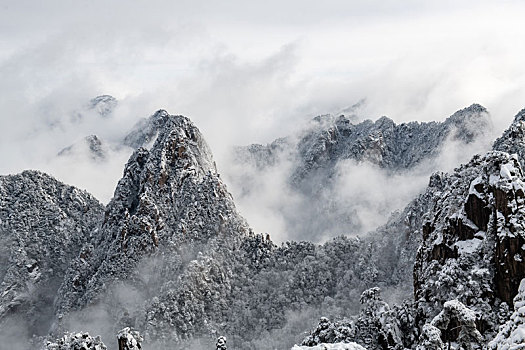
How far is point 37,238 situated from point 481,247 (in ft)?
492

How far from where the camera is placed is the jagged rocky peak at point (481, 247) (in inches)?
2238

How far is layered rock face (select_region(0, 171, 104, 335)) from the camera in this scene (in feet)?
534

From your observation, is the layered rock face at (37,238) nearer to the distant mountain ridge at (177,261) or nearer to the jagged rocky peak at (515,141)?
the distant mountain ridge at (177,261)

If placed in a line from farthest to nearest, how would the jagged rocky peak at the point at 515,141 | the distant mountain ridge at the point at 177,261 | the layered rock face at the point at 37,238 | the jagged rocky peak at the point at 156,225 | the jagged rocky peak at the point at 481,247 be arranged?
the layered rock face at the point at 37,238
the jagged rocky peak at the point at 156,225
the distant mountain ridge at the point at 177,261
the jagged rocky peak at the point at 515,141
the jagged rocky peak at the point at 481,247

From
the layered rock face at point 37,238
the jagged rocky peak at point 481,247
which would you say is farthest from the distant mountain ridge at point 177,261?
the jagged rocky peak at point 481,247

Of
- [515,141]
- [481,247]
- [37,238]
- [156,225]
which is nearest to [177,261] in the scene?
[156,225]

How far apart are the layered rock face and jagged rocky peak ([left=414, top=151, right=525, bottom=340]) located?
130437mm

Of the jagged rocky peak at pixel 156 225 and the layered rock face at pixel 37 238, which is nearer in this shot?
the jagged rocky peak at pixel 156 225

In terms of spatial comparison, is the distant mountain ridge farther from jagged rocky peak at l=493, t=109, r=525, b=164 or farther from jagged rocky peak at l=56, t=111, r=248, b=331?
jagged rocky peak at l=493, t=109, r=525, b=164

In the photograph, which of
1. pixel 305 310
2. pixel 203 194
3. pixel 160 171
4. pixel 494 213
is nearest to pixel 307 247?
pixel 305 310

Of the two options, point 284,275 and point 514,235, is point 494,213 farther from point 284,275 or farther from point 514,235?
point 284,275

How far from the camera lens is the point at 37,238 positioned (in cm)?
17212

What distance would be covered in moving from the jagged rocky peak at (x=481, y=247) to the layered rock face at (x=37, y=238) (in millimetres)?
130437

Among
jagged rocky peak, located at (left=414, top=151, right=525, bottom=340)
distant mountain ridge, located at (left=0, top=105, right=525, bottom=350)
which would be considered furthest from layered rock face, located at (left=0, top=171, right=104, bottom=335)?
jagged rocky peak, located at (left=414, top=151, right=525, bottom=340)
